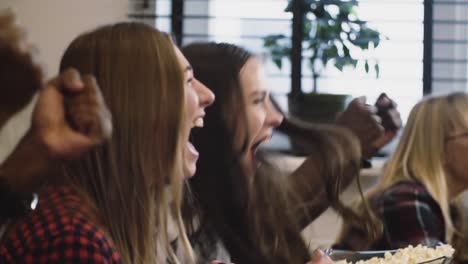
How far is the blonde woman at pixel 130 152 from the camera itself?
101 centimetres

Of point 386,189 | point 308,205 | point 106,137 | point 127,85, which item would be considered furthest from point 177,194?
point 386,189

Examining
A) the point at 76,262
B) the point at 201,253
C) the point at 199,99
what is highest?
the point at 199,99

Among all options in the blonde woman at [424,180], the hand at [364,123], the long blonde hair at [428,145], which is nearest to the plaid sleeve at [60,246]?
the hand at [364,123]

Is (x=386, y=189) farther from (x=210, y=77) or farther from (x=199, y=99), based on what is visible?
(x=199, y=99)

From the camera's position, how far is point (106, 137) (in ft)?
1.89

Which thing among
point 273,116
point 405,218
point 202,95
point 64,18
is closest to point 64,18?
point 64,18

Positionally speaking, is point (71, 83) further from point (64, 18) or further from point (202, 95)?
point (64, 18)

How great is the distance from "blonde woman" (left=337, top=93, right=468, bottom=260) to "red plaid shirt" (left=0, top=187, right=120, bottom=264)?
1075 mm

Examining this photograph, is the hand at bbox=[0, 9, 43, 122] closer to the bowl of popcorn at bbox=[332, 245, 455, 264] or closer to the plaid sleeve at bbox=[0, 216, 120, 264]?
the plaid sleeve at bbox=[0, 216, 120, 264]

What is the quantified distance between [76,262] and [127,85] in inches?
10.8

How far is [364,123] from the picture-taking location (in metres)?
1.75

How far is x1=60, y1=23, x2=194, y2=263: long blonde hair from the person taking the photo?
1.04 metres

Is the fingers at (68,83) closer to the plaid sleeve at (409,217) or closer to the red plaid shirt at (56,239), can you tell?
the red plaid shirt at (56,239)

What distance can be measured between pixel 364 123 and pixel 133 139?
2.57ft
